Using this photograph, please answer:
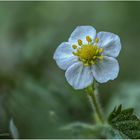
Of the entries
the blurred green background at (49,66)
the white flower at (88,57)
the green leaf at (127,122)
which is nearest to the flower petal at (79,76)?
the white flower at (88,57)

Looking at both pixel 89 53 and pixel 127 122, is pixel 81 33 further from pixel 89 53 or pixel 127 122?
Answer: pixel 127 122

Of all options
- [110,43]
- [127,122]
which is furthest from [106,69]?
[127,122]

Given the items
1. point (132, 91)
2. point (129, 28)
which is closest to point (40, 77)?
point (132, 91)

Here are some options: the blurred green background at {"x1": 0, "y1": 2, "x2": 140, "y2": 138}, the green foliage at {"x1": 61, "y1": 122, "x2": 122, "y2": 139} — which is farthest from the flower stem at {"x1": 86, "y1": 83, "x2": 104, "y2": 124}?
the blurred green background at {"x1": 0, "y1": 2, "x2": 140, "y2": 138}

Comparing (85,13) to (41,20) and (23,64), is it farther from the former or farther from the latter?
(23,64)

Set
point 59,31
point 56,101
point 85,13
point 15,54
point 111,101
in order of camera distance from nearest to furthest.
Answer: point 56,101 → point 111,101 → point 15,54 → point 59,31 → point 85,13
